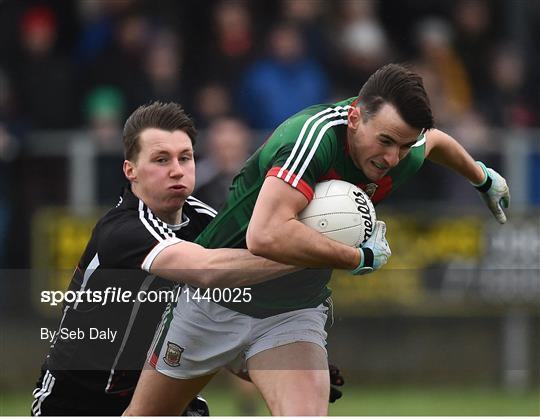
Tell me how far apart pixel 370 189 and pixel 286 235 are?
69 centimetres

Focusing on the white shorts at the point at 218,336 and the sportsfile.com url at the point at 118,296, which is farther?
the sportsfile.com url at the point at 118,296

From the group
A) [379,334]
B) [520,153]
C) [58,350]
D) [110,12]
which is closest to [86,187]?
[110,12]

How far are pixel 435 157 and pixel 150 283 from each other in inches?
64.8

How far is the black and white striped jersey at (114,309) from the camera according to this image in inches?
265

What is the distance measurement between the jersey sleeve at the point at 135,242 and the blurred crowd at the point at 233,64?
398cm

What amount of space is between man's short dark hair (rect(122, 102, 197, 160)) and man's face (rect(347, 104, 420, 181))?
2.99 ft

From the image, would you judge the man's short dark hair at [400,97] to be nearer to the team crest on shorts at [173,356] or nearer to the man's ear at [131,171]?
the man's ear at [131,171]

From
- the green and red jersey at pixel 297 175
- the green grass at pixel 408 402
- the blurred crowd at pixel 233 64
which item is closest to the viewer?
the green and red jersey at pixel 297 175

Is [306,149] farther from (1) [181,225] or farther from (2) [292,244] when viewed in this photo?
(1) [181,225]

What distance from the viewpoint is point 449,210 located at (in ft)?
39.2

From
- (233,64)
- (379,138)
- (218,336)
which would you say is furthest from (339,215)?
(233,64)

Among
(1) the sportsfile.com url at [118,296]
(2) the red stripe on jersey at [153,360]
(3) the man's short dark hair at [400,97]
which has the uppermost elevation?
(3) the man's short dark hair at [400,97]

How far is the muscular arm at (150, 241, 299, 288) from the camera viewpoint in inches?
255

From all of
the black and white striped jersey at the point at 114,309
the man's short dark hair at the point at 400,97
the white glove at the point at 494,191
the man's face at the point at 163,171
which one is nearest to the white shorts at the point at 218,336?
the black and white striped jersey at the point at 114,309
